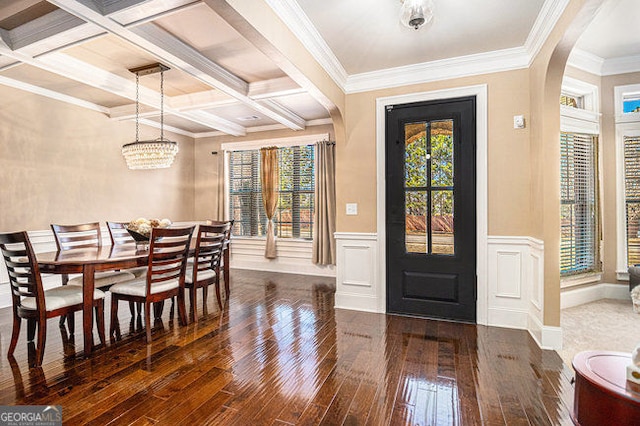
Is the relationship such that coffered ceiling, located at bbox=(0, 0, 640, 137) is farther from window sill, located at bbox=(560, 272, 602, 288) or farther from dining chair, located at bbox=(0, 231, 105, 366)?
window sill, located at bbox=(560, 272, 602, 288)

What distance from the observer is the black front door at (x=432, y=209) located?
3.34 metres

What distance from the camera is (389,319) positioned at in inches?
135

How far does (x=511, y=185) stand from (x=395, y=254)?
1.36 meters

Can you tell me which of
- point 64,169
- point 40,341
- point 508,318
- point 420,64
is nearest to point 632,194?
point 508,318

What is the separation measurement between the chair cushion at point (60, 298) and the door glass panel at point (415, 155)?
10.5ft

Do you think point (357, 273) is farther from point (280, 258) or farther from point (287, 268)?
point (280, 258)

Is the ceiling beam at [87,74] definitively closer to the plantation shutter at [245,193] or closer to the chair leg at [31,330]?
the plantation shutter at [245,193]

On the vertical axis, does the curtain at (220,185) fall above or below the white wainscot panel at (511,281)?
above

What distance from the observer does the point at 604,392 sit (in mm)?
1421

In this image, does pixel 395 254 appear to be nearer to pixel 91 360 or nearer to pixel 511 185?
pixel 511 185

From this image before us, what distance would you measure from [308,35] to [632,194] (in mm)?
4383

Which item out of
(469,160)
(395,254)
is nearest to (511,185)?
(469,160)

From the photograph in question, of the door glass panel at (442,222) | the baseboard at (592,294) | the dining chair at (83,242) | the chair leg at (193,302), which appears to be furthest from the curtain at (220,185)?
the baseboard at (592,294)

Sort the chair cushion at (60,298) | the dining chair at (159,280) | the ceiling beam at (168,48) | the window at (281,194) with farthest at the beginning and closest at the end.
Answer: the window at (281,194), the dining chair at (159,280), the chair cushion at (60,298), the ceiling beam at (168,48)
